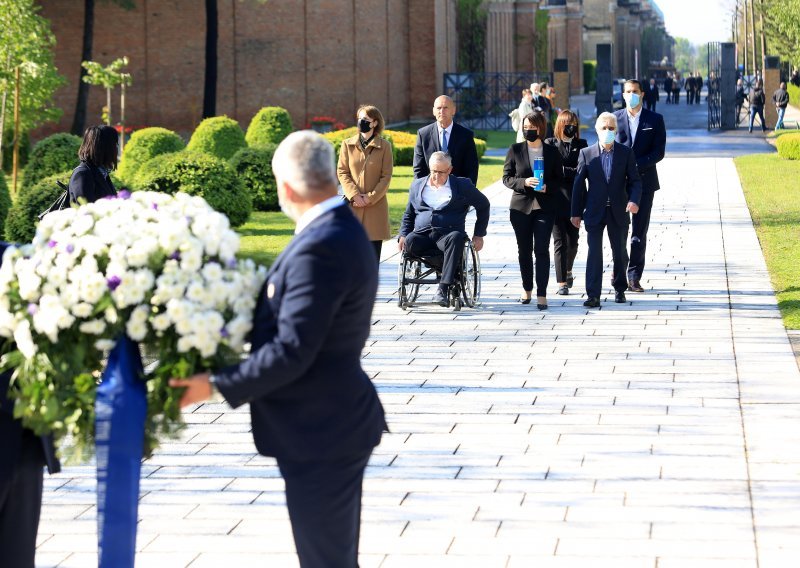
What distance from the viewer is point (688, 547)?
5512 millimetres

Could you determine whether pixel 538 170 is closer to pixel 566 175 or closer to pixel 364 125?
pixel 566 175

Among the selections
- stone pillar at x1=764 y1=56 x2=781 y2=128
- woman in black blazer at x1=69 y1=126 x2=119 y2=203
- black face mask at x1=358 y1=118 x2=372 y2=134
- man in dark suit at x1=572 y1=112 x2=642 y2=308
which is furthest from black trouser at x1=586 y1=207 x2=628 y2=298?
stone pillar at x1=764 y1=56 x2=781 y2=128

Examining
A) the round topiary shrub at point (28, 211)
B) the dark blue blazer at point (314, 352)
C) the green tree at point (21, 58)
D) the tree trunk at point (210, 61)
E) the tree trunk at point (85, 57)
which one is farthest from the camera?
the tree trunk at point (85, 57)

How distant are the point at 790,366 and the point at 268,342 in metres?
5.98

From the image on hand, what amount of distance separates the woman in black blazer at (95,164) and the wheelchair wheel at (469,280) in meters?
3.71

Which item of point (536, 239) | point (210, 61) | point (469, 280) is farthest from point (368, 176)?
point (210, 61)

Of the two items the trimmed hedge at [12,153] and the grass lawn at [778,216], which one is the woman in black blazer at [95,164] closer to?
the grass lawn at [778,216]

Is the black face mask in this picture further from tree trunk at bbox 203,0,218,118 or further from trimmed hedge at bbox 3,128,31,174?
tree trunk at bbox 203,0,218,118

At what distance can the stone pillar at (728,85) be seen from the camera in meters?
40.8

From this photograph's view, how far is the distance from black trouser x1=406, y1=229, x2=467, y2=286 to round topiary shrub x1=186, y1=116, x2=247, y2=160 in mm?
17129

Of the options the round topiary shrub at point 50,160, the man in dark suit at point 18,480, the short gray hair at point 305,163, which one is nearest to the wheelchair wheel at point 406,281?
the man in dark suit at point 18,480

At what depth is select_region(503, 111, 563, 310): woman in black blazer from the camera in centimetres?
1184

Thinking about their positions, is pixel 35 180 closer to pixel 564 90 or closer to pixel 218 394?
pixel 218 394

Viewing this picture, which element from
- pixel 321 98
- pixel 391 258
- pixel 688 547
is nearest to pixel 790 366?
pixel 688 547
